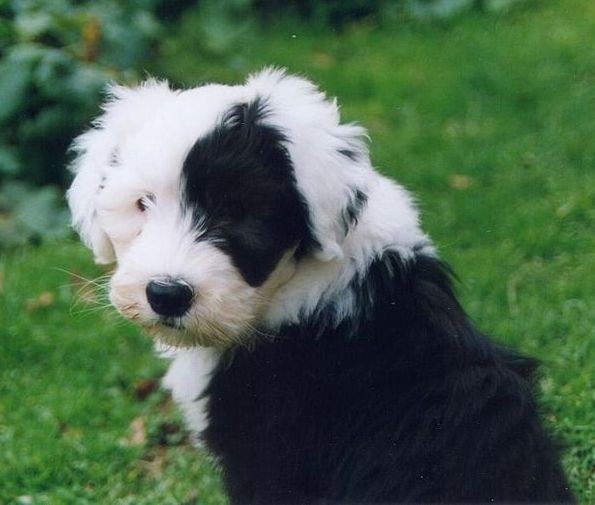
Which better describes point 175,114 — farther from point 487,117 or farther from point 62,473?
point 487,117

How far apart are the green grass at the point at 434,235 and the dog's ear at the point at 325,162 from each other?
0.99m

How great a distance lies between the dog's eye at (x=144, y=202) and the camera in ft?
11.1

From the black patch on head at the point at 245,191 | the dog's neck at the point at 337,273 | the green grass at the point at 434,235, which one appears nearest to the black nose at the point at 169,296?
the black patch on head at the point at 245,191

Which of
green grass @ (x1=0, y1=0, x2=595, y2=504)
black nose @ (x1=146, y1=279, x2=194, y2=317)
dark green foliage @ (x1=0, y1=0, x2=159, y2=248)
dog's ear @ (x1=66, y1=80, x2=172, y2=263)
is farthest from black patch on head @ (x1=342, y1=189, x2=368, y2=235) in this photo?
dark green foliage @ (x1=0, y1=0, x2=159, y2=248)

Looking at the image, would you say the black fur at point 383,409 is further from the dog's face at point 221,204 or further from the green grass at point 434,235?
the green grass at point 434,235

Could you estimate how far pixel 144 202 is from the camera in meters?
3.41

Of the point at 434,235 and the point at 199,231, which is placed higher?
the point at 199,231

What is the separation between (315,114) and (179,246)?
1.87 ft

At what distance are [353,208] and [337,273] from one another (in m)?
0.22

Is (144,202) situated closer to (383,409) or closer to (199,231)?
(199,231)

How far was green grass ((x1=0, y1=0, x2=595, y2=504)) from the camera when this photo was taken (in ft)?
15.3

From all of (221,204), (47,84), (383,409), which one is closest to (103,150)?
(221,204)

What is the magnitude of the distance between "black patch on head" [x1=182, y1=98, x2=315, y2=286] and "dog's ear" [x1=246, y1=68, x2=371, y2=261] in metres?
0.03

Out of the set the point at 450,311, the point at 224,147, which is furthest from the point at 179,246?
the point at 450,311
